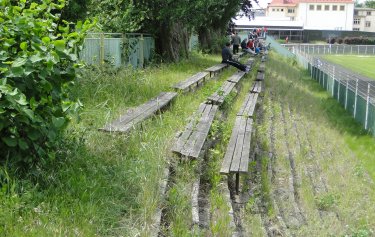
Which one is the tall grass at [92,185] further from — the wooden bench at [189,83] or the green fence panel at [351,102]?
the green fence panel at [351,102]

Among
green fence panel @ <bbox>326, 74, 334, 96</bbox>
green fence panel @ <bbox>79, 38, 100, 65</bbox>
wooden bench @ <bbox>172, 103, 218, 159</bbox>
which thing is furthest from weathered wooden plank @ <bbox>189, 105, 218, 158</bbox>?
green fence panel @ <bbox>326, 74, 334, 96</bbox>

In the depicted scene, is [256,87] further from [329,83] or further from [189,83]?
[329,83]

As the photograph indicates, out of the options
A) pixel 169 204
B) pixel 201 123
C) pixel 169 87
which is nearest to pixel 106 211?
pixel 169 204

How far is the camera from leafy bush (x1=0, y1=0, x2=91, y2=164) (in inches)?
176

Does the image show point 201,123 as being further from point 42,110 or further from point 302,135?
point 302,135

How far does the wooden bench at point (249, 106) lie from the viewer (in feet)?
35.3

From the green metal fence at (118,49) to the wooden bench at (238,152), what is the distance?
3767mm

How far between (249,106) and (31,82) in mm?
7673

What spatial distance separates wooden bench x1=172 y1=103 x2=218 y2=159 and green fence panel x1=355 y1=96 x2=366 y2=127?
6296mm

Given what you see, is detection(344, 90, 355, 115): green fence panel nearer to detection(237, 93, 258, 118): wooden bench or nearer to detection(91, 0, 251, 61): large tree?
detection(237, 93, 258, 118): wooden bench

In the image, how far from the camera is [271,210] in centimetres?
665

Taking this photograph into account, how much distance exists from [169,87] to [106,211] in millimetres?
7404

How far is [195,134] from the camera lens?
298 inches

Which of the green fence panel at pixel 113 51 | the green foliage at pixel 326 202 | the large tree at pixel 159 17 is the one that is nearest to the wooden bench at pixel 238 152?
the green foliage at pixel 326 202
